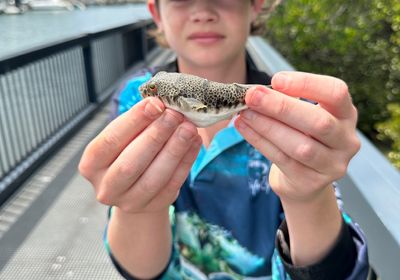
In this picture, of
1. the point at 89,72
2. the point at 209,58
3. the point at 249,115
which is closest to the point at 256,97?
the point at 249,115

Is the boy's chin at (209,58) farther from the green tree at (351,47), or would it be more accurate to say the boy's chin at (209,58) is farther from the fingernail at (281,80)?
the green tree at (351,47)

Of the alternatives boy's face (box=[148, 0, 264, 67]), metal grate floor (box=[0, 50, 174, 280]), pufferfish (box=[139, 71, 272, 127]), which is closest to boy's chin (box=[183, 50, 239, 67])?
boy's face (box=[148, 0, 264, 67])

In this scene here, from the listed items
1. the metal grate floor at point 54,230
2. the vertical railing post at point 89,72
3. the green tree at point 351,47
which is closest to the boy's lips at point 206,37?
the metal grate floor at point 54,230

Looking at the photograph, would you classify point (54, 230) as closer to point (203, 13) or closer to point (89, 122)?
point (203, 13)

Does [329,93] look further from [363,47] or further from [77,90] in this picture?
[363,47]

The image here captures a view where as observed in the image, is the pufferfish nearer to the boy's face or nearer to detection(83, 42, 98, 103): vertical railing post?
the boy's face

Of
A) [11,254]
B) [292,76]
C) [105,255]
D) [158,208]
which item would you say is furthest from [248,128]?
[11,254]
